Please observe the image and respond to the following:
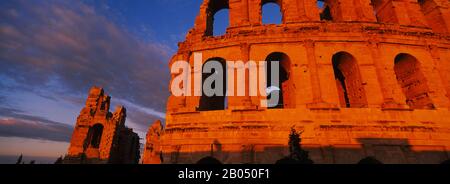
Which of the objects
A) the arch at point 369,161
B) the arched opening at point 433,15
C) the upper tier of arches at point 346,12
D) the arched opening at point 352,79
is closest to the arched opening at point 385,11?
the upper tier of arches at point 346,12

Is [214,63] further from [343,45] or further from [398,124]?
[398,124]

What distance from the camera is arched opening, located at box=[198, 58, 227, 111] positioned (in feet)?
55.7

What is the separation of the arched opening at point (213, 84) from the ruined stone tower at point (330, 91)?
7.7 inches

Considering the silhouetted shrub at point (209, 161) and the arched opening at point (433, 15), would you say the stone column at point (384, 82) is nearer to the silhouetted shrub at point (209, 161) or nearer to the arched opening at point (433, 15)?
the arched opening at point (433, 15)

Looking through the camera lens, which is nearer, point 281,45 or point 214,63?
point 281,45

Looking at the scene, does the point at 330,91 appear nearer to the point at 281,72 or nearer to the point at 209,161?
the point at 281,72

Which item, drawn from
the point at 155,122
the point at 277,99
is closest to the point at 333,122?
the point at 277,99

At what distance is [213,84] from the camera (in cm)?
1866

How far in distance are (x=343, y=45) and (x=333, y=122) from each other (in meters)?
5.58

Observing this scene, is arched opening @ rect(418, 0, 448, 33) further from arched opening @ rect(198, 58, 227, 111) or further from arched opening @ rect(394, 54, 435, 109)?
arched opening @ rect(198, 58, 227, 111)

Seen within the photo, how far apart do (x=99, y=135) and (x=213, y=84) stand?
18745mm

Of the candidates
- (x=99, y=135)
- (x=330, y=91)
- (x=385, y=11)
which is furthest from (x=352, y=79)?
(x=99, y=135)

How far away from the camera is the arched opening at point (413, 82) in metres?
14.7
